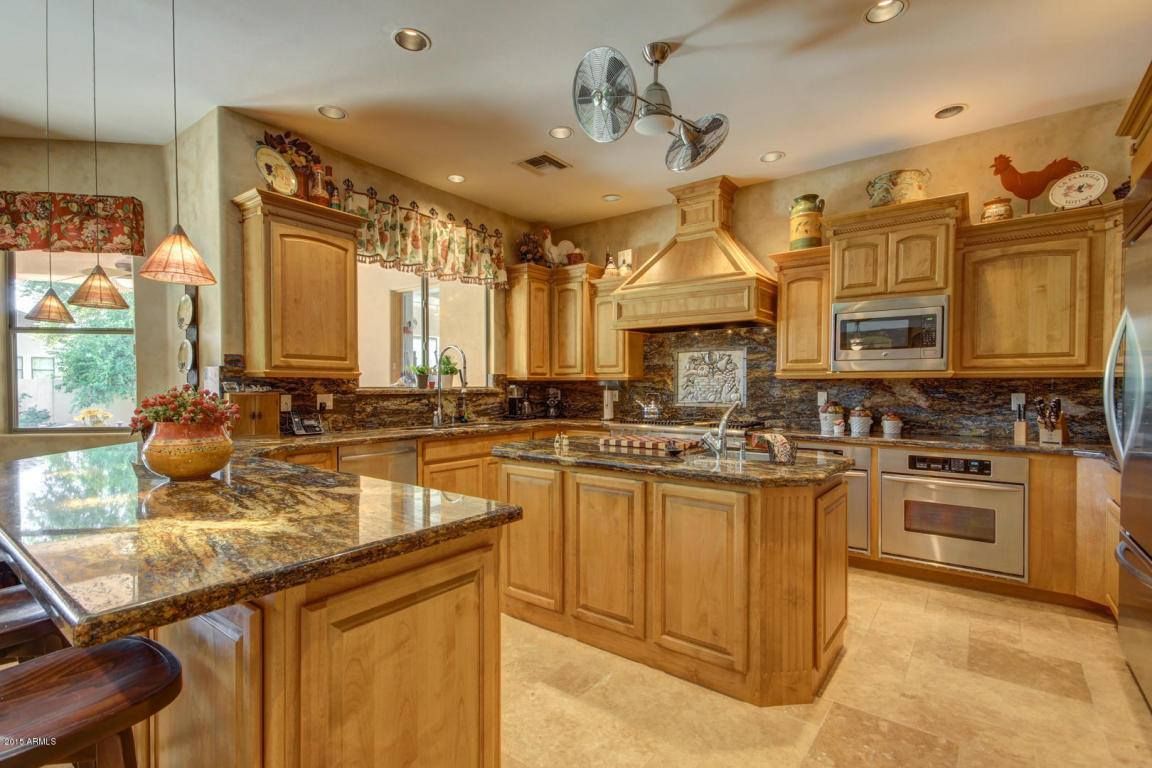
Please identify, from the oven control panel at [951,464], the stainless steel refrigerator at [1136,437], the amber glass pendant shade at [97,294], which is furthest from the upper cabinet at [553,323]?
the stainless steel refrigerator at [1136,437]

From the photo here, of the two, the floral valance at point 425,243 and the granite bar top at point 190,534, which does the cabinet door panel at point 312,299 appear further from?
the granite bar top at point 190,534

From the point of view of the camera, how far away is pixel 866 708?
205cm

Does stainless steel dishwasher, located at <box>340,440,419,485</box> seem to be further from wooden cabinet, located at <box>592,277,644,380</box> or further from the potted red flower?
wooden cabinet, located at <box>592,277,644,380</box>

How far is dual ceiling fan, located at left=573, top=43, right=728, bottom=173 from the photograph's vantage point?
1.99m

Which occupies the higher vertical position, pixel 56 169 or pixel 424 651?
pixel 56 169

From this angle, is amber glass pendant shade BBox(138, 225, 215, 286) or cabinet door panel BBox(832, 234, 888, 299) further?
cabinet door panel BBox(832, 234, 888, 299)

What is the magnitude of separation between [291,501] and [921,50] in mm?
3405

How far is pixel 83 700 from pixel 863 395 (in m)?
4.28

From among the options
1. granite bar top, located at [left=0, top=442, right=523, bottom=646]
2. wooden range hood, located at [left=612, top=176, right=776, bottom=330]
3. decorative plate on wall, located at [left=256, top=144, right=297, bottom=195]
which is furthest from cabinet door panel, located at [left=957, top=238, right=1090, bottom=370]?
decorative plate on wall, located at [left=256, top=144, right=297, bottom=195]

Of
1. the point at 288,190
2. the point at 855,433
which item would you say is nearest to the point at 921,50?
the point at 855,433

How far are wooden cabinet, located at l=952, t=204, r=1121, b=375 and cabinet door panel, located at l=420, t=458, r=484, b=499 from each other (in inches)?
132

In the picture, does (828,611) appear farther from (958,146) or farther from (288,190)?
(288,190)

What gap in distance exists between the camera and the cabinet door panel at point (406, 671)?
3.44 ft

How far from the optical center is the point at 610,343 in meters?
5.00
